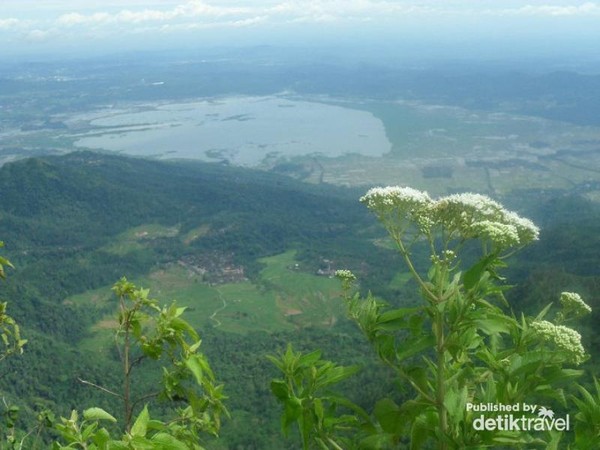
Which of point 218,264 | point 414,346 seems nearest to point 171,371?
point 414,346

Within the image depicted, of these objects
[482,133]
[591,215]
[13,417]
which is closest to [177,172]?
[591,215]

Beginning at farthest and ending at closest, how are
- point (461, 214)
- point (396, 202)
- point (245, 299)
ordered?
point (245, 299) → point (396, 202) → point (461, 214)

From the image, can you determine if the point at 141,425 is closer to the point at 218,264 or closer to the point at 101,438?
the point at 101,438

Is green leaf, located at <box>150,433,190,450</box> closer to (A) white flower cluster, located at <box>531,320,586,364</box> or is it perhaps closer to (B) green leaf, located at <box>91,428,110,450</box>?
(B) green leaf, located at <box>91,428,110,450</box>

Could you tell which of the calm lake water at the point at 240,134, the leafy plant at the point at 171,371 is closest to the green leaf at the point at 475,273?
the leafy plant at the point at 171,371

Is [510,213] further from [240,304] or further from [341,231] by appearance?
[341,231]

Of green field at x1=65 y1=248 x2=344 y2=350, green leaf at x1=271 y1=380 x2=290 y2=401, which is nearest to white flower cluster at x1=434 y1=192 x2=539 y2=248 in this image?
Answer: green leaf at x1=271 y1=380 x2=290 y2=401
